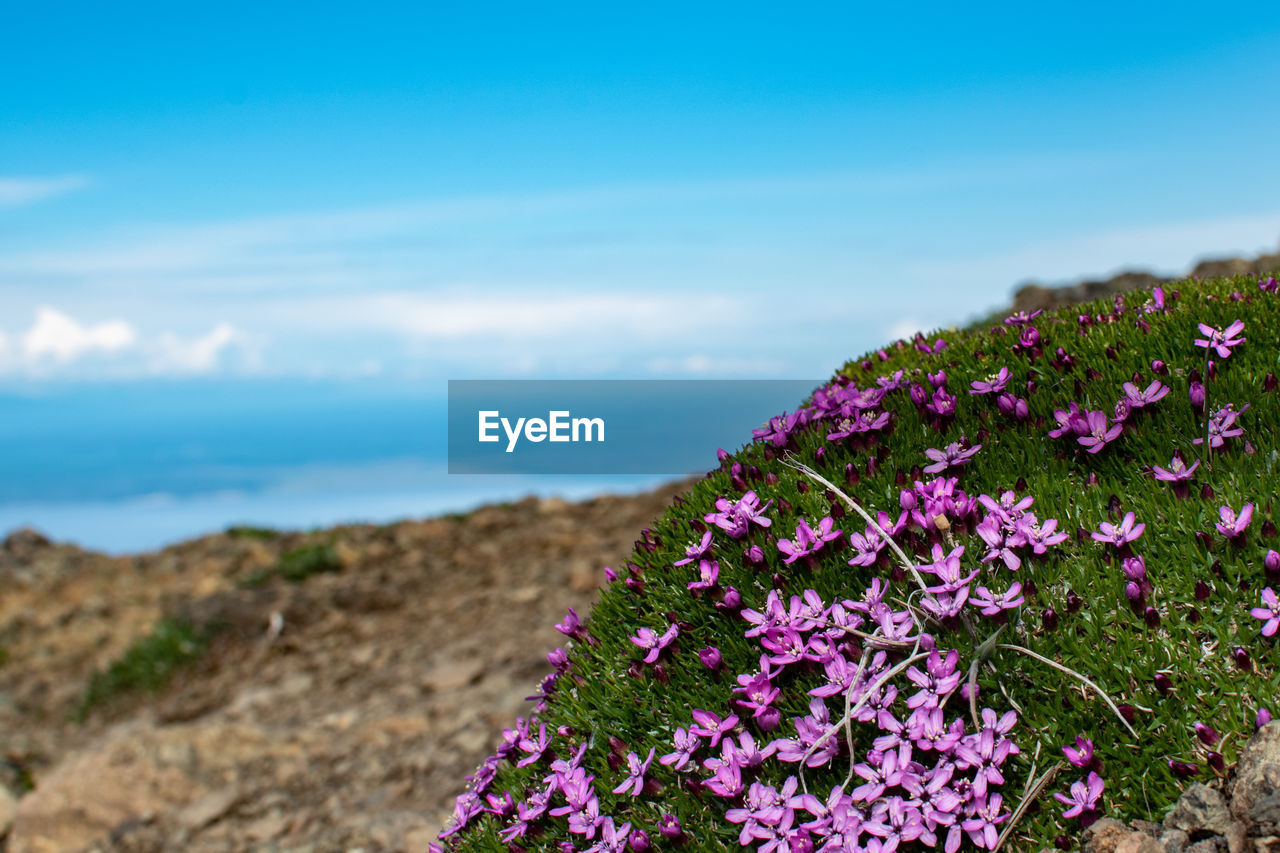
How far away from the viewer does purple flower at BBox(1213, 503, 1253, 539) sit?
3.52 m

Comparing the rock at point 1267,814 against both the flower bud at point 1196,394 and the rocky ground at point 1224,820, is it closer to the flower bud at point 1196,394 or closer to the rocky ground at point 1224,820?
the rocky ground at point 1224,820

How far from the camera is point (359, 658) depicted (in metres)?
12.2

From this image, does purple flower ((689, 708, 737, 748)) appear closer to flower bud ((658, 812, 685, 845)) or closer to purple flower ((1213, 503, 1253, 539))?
flower bud ((658, 812, 685, 845))

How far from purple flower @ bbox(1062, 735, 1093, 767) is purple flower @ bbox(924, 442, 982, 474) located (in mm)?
1321

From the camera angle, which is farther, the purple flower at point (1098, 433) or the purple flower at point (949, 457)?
the purple flower at point (949, 457)

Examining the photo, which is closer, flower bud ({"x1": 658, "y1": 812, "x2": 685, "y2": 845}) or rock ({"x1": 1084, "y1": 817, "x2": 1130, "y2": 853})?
rock ({"x1": 1084, "y1": 817, "x2": 1130, "y2": 853})

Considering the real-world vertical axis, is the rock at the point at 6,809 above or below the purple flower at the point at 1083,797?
below

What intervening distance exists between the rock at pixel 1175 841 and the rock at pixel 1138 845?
23 millimetres

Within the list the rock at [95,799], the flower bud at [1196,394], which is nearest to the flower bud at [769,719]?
the flower bud at [1196,394]

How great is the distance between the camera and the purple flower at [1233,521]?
3516 millimetres

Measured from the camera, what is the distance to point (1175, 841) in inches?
125

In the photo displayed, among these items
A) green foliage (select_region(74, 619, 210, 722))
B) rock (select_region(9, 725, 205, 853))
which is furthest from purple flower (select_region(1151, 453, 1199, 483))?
green foliage (select_region(74, 619, 210, 722))

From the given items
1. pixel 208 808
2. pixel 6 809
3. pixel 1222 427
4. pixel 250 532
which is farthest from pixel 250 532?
pixel 1222 427

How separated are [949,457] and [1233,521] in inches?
45.0
